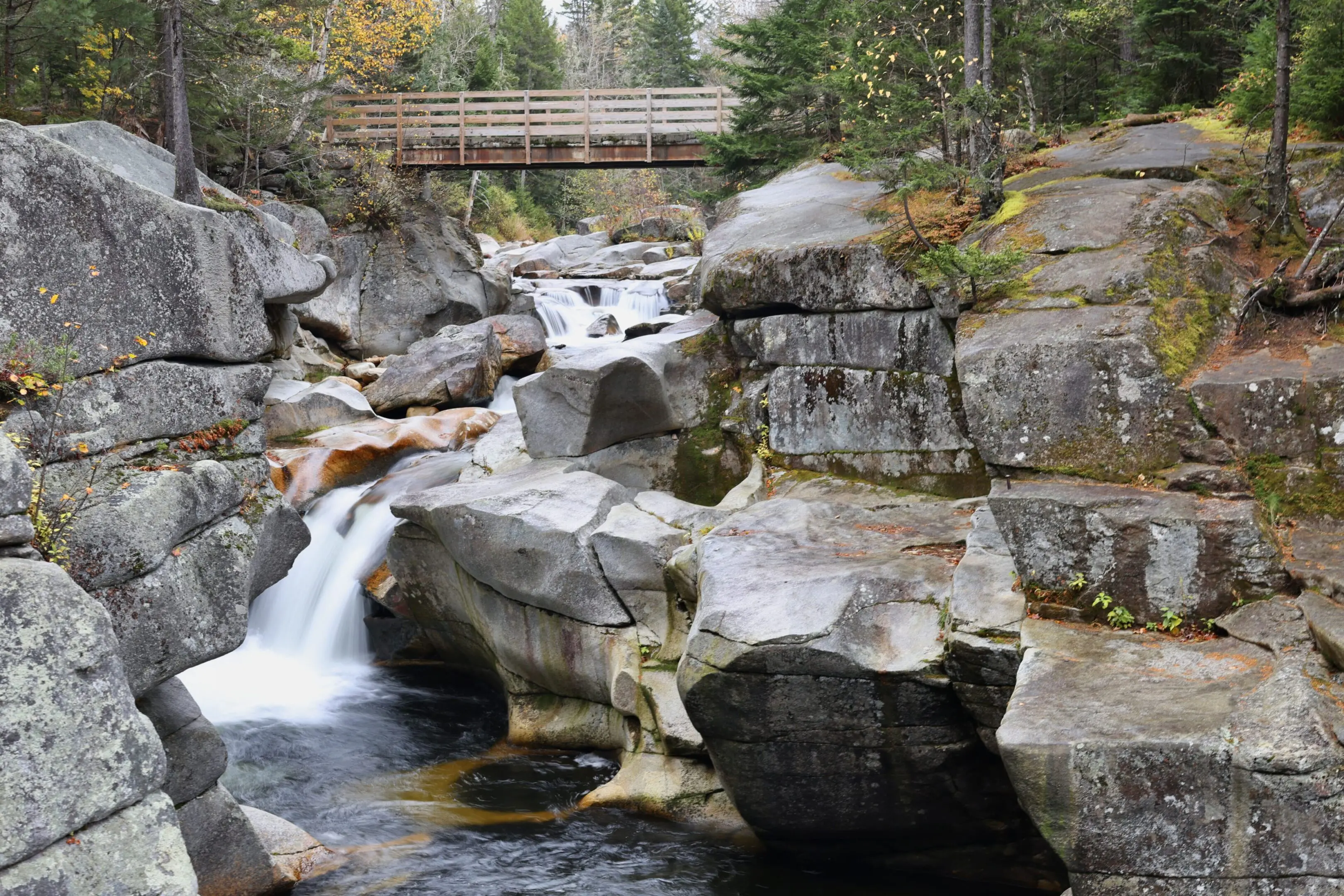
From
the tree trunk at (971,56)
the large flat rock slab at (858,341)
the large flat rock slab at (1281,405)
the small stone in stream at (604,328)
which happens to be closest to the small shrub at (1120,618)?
the large flat rock slab at (1281,405)

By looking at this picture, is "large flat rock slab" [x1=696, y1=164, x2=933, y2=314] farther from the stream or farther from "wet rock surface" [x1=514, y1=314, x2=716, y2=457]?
the stream

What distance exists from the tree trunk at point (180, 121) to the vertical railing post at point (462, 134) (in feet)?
49.8

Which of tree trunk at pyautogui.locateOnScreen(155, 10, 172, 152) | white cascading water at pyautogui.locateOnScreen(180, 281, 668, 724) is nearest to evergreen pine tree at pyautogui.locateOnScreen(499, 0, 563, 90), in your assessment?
tree trunk at pyautogui.locateOnScreen(155, 10, 172, 152)

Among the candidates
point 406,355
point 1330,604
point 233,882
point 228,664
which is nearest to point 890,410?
point 1330,604

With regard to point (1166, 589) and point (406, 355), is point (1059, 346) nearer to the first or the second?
point (1166, 589)

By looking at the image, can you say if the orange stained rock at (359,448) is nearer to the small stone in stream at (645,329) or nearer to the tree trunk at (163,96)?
the small stone in stream at (645,329)

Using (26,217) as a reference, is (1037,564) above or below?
below

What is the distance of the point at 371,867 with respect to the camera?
789 cm

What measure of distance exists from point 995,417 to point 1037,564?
1.36m

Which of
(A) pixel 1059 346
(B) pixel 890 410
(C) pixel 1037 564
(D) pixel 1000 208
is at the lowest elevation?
(C) pixel 1037 564

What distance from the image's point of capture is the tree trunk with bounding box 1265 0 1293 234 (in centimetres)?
833

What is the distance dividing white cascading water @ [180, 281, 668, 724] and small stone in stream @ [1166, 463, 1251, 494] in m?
8.56

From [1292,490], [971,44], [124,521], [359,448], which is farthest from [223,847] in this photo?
[971,44]

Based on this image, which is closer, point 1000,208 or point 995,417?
point 995,417
